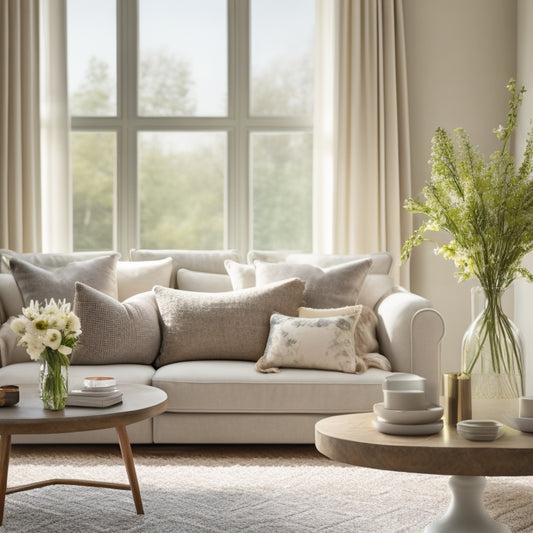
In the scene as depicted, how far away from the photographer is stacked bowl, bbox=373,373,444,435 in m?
2.03

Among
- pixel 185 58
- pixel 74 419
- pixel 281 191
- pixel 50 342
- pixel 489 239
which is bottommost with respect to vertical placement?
pixel 74 419

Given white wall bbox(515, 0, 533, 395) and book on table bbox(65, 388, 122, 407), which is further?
white wall bbox(515, 0, 533, 395)

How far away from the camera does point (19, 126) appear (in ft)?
15.3

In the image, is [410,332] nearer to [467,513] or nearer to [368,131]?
[467,513]

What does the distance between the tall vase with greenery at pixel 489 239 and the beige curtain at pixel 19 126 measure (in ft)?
9.80

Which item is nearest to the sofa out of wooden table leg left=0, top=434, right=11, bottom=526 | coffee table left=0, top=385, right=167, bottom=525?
coffee table left=0, top=385, right=167, bottom=525

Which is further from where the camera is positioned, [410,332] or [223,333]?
[223,333]

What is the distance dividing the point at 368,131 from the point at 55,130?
2006 millimetres

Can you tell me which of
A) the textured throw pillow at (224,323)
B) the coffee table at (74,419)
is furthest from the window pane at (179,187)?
the coffee table at (74,419)

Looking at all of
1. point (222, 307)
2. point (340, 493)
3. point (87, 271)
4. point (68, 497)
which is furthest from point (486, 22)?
point (68, 497)

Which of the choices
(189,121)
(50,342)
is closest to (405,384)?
(50,342)

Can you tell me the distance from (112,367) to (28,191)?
1731 mm

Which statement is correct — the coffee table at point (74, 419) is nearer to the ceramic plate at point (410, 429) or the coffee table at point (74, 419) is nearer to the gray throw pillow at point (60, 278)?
the ceramic plate at point (410, 429)

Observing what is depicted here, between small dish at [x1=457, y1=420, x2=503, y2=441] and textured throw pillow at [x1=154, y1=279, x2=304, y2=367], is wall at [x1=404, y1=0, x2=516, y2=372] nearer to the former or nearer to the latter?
textured throw pillow at [x1=154, y1=279, x2=304, y2=367]
